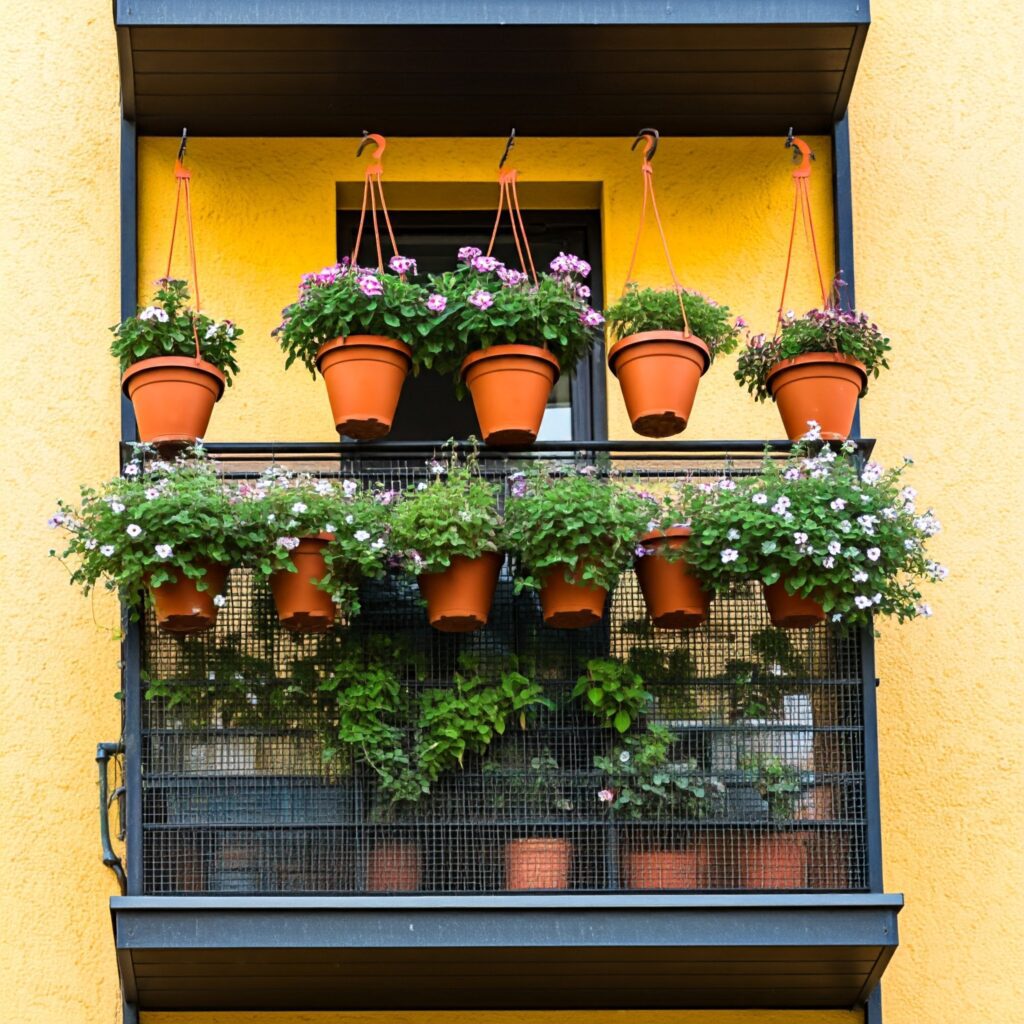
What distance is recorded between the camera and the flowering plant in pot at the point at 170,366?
834 centimetres

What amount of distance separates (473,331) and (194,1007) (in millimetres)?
2534

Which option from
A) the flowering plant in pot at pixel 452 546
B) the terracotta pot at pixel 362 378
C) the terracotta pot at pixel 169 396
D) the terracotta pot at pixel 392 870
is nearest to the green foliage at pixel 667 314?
the terracotta pot at pixel 362 378

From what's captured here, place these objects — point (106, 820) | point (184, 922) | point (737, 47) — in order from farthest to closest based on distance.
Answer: point (737, 47), point (106, 820), point (184, 922)

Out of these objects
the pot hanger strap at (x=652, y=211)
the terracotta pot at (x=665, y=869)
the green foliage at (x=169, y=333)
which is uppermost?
the pot hanger strap at (x=652, y=211)

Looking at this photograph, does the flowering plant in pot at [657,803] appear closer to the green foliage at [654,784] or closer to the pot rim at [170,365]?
the green foliage at [654,784]

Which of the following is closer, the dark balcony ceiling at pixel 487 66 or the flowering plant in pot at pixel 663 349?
the flowering plant in pot at pixel 663 349

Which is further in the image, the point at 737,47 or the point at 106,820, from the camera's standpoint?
the point at 737,47

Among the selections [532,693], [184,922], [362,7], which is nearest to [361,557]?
[532,693]

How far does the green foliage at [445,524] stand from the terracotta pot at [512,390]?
31 centimetres

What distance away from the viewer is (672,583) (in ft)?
26.4

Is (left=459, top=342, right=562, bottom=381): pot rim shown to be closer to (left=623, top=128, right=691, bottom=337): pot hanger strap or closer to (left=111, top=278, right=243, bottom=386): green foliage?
(left=623, top=128, right=691, bottom=337): pot hanger strap

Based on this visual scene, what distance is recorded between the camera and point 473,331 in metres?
8.30

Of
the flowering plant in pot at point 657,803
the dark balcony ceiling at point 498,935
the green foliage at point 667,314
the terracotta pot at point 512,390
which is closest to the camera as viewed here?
the dark balcony ceiling at point 498,935

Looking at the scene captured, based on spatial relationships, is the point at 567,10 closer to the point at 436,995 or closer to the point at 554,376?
the point at 554,376
